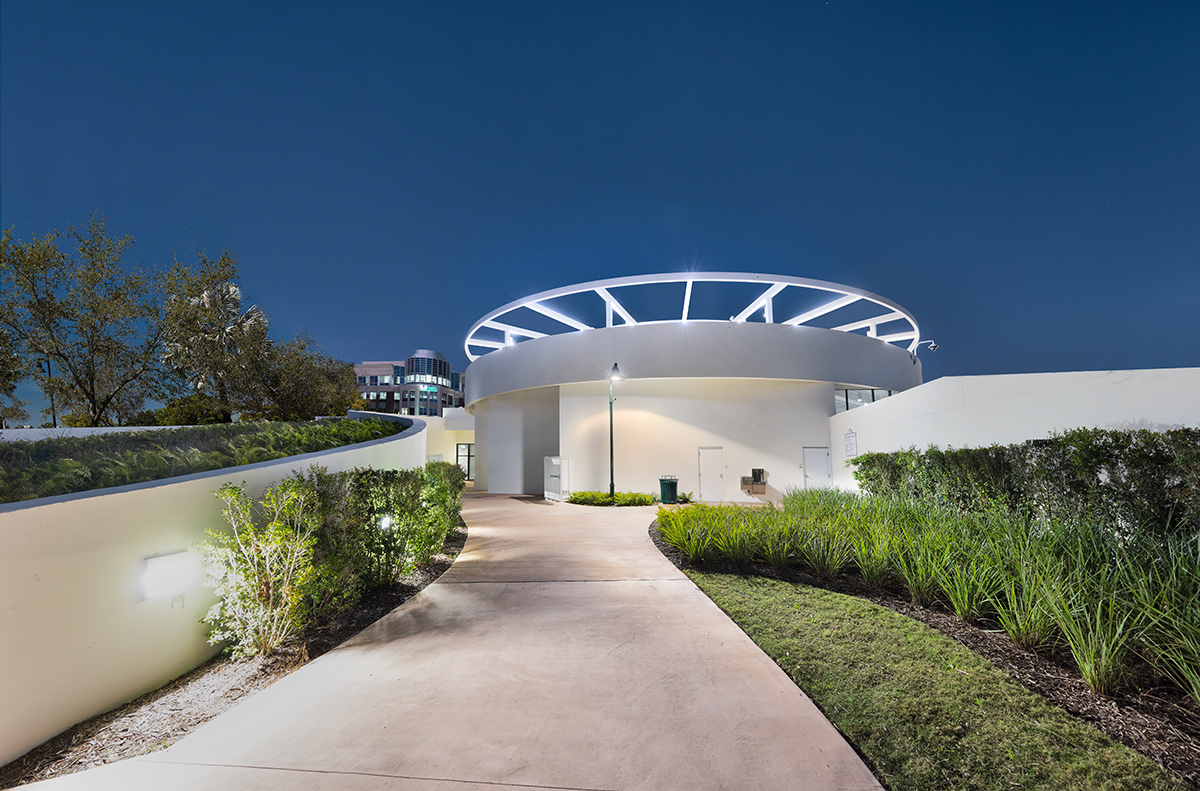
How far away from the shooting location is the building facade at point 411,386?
362 feet

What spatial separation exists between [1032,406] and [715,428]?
445 inches

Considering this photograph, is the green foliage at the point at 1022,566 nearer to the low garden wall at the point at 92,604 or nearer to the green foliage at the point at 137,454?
the low garden wall at the point at 92,604

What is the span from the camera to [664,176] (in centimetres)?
6800

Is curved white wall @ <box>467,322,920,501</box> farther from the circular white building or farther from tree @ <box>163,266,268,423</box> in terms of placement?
tree @ <box>163,266,268,423</box>

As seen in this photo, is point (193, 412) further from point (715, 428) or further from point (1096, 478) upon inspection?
point (1096, 478)

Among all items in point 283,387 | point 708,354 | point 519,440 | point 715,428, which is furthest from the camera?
point 519,440

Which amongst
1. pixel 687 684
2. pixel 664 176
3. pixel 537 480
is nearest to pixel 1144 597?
pixel 687 684

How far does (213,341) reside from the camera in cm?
2094

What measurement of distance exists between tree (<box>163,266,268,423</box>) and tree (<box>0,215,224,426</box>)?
0.65 m

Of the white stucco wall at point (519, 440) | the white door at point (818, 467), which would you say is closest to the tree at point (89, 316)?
the white stucco wall at point (519, 440)

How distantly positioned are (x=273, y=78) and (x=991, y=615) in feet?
Result: 282

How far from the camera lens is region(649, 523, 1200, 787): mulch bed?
261 cm

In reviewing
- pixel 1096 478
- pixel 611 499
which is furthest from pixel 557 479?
pixel 1096 478

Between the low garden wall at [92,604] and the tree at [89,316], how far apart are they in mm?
A: 21436
